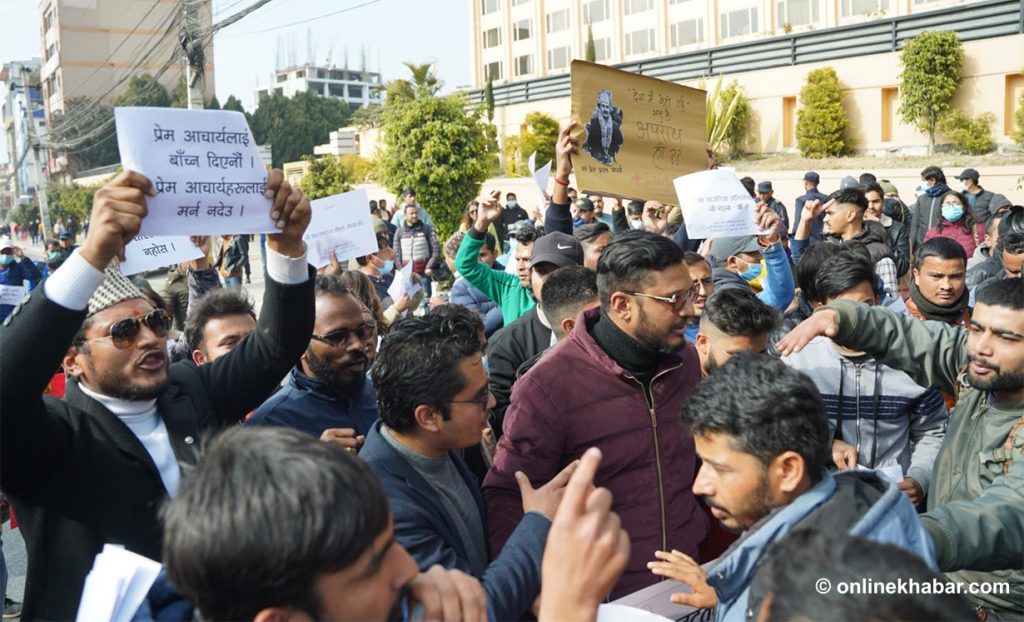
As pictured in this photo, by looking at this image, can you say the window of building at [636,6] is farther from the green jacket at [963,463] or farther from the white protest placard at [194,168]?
the white protest placard at [194,168]

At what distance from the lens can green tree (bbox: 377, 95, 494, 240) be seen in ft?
69.4

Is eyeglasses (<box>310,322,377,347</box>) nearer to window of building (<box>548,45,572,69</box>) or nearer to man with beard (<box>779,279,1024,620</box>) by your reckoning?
man with beard (<box>779,279,1024,620</box>)

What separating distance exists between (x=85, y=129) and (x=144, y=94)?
3.89 m

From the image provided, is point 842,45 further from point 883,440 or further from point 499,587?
point 499,587

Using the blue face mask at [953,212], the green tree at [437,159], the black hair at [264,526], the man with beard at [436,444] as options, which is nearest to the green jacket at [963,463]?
the man with beard at [436,444]

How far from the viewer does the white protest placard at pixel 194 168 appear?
94.6 inches

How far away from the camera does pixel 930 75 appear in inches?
979

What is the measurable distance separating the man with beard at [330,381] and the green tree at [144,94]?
3913 cm

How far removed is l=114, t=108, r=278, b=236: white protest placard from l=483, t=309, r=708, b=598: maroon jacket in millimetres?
1077

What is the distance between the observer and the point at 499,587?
6.89 feet

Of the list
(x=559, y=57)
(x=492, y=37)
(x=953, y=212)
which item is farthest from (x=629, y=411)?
(x=492, y=37)

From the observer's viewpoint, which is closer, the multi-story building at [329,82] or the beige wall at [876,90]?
the beige wall at [876,90]

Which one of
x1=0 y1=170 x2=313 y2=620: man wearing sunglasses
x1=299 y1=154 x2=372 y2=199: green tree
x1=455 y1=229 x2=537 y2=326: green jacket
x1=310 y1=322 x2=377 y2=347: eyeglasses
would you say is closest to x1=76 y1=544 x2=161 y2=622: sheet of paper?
x1=0 y1=170 x2=313 y2=620: man wearing sunglasses

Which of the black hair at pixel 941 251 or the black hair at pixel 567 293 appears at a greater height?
the black hair at pixel 941 251
